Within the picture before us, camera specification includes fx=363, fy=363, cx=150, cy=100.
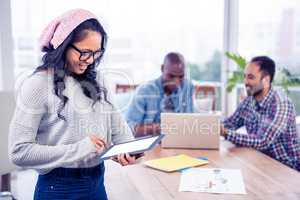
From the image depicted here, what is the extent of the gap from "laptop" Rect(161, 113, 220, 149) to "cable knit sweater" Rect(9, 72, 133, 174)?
34.3 inches

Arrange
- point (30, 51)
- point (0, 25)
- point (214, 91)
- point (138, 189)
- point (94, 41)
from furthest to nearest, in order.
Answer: point (214, 91)
point (30, 51)
point (0, 25)
point (138, 189)
point (94, 41)

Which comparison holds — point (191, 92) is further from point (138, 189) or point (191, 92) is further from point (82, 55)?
point (82, 55)

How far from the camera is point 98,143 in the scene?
1197 millimetres

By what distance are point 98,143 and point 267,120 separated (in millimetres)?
1413

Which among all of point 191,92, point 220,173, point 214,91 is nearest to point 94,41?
point 220,173

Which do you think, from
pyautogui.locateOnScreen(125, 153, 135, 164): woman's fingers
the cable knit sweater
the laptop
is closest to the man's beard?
the laptop

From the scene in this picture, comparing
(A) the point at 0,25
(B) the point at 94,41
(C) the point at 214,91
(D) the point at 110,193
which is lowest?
(D) the point at 110,193

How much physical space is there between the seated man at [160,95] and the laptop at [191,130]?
637 millimetres

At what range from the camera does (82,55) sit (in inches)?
48.2

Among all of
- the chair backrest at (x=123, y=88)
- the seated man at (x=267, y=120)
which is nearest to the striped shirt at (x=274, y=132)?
the seated man at (x=267, y=120)

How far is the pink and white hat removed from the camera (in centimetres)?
118

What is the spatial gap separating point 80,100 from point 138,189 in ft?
1.62

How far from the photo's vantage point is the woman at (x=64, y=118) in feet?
3.72

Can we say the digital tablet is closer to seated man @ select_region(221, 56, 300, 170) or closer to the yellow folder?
the yellow folder
